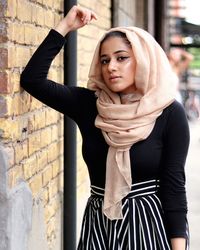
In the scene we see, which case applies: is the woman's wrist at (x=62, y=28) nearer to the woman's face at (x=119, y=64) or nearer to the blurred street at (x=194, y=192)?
the woman's face at (x=119, y=64)

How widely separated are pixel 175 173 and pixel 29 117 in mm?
838

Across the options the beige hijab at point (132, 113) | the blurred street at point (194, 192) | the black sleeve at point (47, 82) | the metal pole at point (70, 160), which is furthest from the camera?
the blurred street at point (194, 192)

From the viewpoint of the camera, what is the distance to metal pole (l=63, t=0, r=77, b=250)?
392 cm

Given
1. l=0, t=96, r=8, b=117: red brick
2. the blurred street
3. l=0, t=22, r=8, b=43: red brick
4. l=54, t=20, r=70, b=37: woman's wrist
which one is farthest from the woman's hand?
the blurred street

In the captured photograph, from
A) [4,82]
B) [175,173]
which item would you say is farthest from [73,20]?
[175,173]

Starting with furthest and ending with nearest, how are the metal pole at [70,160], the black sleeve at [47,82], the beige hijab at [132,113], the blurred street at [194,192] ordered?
1. the blurred street at [194,192]
2. the metal pole at [70,160]
3. the black sleeve at [47,82]
4. the beige hijab at [132,113]

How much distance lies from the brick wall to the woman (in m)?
0.35

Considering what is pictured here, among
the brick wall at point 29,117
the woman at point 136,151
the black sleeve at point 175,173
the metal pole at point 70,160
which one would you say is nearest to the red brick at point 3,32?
the brick wall at point 29,117

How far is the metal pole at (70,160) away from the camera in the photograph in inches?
154

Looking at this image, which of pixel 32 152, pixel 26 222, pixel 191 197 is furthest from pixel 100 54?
pixel 191 197

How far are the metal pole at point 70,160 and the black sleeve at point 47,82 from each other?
3.09ft

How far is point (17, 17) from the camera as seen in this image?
2984 mm

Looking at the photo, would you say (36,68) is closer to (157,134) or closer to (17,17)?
(17,17)

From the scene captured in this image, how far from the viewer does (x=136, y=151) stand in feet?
9.18
